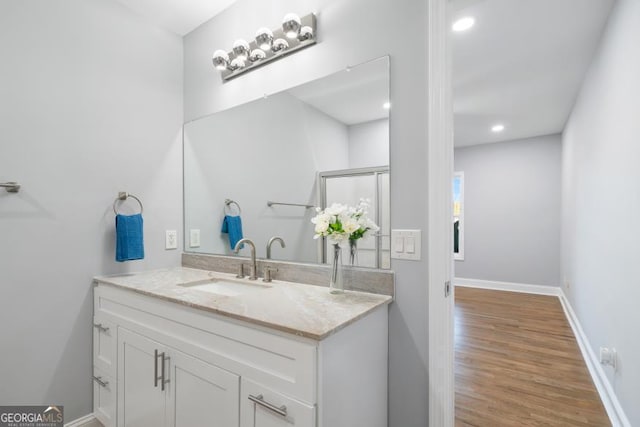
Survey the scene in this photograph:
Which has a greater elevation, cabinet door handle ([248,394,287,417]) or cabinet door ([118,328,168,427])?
cabinet door handle ([248,394,287,417])

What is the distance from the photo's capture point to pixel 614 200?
1879 mm

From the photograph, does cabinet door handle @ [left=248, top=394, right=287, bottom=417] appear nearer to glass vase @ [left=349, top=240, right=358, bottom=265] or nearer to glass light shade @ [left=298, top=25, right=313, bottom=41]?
glass vase @ [left=349, top=240, right=358, bottom=265]

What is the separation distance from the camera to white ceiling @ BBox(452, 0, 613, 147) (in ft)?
6.46

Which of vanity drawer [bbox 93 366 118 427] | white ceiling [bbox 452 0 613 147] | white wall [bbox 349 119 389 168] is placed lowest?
vanity drawer [bbox 93 366 118 427]

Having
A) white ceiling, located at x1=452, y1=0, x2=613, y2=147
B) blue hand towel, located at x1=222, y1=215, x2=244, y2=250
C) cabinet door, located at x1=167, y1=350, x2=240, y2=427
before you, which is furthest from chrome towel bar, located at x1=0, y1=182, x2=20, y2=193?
white ceiling, located at x1=452, y1=0, x2=613, y2=147

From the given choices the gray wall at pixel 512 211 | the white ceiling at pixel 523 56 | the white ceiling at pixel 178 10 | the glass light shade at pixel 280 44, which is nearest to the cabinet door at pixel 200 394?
the glass light shade at pixel 280 44

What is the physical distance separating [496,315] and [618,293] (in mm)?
2255

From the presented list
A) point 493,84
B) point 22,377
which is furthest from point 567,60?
point 22,377

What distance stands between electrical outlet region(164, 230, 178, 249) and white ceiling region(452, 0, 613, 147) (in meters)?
2.13

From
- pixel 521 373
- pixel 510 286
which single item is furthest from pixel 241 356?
pixel 510 286

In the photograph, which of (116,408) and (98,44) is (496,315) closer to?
(116,408)

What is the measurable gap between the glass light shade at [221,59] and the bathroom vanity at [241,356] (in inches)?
52.9

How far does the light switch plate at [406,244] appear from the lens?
1.30 meters

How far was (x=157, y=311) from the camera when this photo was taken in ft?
4.64
